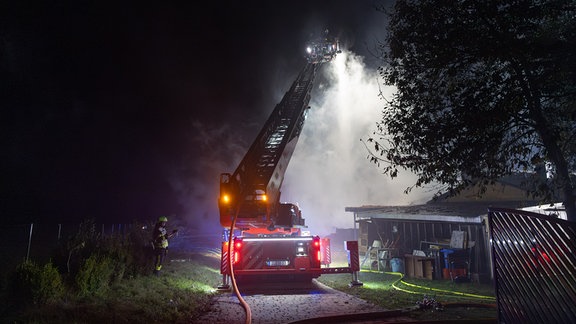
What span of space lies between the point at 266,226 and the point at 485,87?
7026 mm

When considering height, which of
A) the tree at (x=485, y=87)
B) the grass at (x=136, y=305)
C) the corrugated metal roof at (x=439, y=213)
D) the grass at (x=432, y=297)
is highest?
the tree at (x=485, y=87)

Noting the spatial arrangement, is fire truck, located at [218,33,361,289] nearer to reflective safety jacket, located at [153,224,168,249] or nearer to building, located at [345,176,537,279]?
reflective safety jacket, located at [153,224,168,249]

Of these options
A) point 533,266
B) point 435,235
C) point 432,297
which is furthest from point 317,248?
point 435,235

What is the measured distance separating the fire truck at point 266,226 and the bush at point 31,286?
377 centimetres

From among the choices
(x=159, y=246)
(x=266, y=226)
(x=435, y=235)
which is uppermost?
(x=266, y=226)

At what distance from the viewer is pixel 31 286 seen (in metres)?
5.95

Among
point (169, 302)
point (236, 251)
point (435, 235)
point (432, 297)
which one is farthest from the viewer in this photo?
point (435, 235)

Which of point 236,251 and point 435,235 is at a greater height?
point 435,235

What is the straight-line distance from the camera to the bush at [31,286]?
5.95m

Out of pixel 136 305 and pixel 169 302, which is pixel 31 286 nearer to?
pixel 136 305

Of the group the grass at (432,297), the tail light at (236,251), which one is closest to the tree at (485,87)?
the grass at (432,297)

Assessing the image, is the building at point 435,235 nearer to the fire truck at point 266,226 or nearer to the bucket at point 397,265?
the bucket at point 397,265

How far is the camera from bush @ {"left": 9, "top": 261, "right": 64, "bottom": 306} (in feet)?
19.5

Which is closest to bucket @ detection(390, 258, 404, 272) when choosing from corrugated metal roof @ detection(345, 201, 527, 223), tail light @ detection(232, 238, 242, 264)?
corrugated metal roof @ detection(345, 201, 527, 223)
